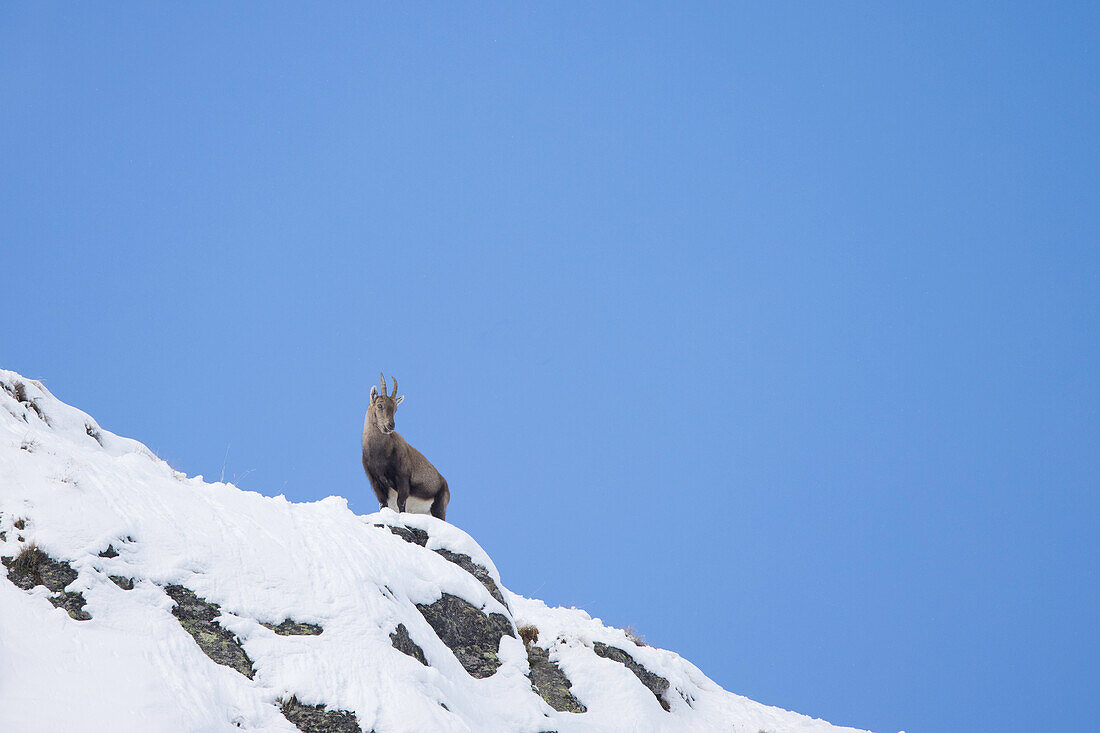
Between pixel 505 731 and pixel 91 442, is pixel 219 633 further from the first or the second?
pixel 91 442

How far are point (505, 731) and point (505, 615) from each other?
5.81 ft

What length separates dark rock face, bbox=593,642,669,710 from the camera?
1005 cm

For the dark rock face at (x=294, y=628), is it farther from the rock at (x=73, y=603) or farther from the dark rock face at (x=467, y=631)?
the dark rock face at (x=467, y=631)

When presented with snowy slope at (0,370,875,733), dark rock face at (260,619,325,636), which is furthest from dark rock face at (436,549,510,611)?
dark rock face at (260,619,325,636)

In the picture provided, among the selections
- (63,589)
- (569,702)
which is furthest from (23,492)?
(569,702)

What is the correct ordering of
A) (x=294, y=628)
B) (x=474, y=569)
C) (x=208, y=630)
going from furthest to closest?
(x=474, y=569) → (x=294, y=628) → (x=208, y=630)

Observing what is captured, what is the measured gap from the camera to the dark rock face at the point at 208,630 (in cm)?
650

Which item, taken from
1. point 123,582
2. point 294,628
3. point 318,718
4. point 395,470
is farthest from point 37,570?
point 395,470

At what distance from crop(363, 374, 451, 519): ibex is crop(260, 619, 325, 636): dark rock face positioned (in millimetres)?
7055

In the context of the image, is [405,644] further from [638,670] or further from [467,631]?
[638,670]

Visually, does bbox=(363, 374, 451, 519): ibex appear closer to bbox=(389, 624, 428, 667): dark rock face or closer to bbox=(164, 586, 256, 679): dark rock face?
bbox=(389, 624, 428, 667): dark rock face

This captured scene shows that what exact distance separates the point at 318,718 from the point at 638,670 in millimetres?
4888

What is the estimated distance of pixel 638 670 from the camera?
33.3 feet

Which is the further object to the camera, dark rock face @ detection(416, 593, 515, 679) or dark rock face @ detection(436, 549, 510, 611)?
dark rock face @ detection(436, 549, 510, 611)
